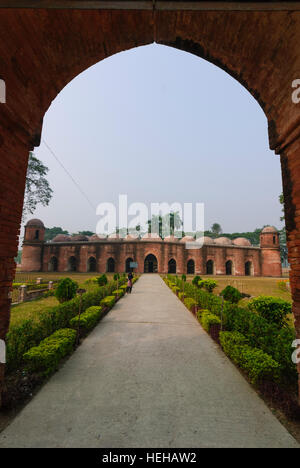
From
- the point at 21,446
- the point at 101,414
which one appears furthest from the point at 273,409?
the point at 21,446

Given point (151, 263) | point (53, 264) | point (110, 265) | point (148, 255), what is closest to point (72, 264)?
point (53, 264)

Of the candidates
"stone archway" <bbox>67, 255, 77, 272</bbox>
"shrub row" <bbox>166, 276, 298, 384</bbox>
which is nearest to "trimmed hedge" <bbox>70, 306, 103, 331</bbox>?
"shrub row" <bbox>166, 276, 298, 384</bbox>

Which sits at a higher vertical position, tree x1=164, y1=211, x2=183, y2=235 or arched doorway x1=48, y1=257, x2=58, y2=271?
tree x1=164, y1=211, x2=183, y2=235

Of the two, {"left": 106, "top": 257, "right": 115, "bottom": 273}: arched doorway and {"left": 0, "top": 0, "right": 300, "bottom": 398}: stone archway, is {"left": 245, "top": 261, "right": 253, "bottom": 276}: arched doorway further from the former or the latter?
{"left": 0, "top": 0, "right": 300, "bottom": 398}: stone archway

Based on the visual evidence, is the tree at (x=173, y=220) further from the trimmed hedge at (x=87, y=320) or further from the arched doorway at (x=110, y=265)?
the trimmed hedge at (x=87, y=320)

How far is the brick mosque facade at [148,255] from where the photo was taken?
30984 millimetres

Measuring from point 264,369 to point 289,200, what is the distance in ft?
7.95

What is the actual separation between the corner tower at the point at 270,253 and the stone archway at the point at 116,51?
117 feet

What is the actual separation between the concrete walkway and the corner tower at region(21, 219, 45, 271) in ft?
102

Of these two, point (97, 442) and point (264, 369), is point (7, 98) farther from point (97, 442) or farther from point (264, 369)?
point (264, 369)

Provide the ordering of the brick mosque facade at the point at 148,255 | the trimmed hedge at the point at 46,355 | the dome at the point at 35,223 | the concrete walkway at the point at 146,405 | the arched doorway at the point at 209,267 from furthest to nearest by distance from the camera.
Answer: the arched doorway at the point at 209,267 → the dome at the point at 35,223 → the brick mosque facade at the point at 148,255 → the trimmed hedge at the point at 46,355 → the concrete walkway at the point at 146,405

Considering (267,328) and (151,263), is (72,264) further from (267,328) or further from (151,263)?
(267,328)

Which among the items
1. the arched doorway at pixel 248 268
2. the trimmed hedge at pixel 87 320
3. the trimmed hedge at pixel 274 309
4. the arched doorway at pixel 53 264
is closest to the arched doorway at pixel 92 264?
the arched doorway at pixel 53 264

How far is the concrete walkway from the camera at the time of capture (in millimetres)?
2166
